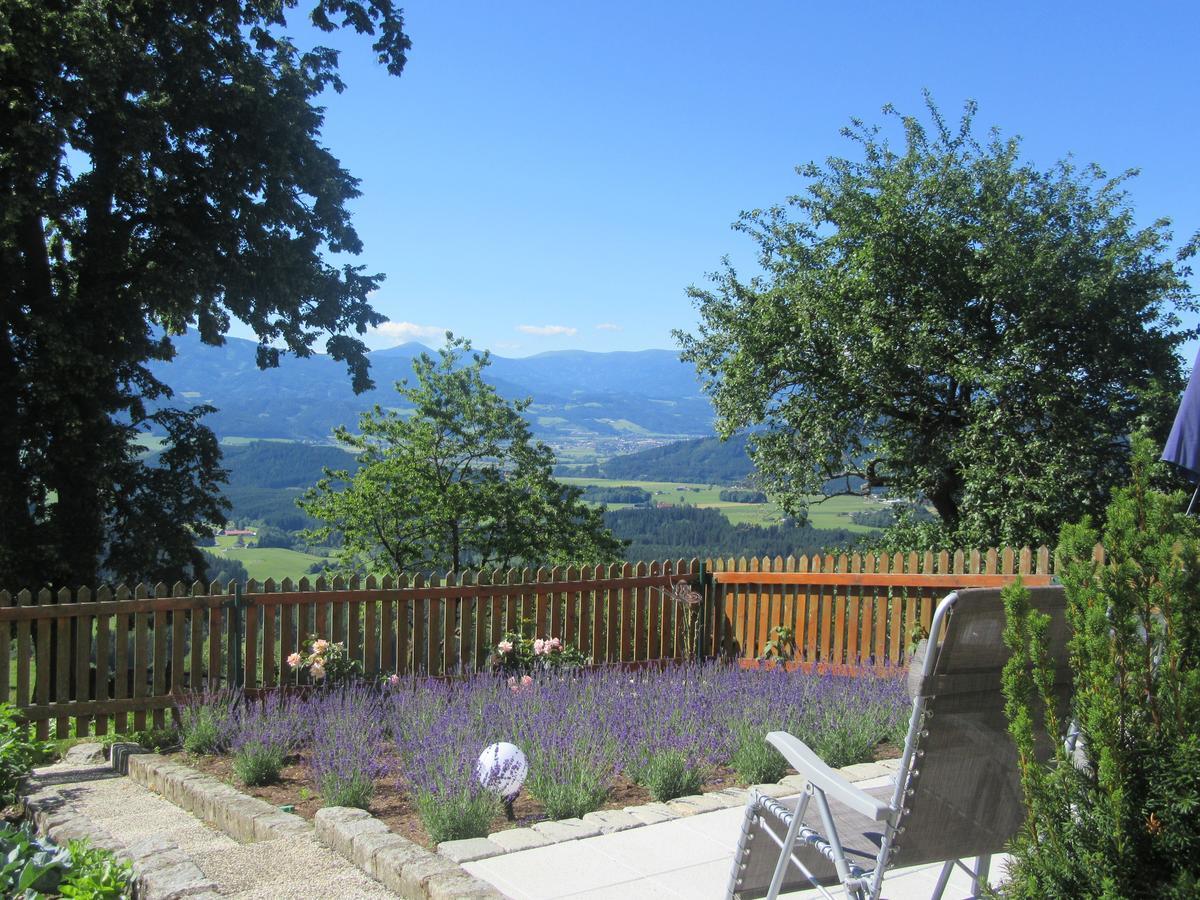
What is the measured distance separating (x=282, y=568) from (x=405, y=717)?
49.7 m

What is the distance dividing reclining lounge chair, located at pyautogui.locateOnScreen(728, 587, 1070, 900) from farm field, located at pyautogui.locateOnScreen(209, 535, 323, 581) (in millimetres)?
47269

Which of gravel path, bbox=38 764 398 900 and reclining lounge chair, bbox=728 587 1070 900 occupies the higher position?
reclining lounge chair, bbox=728 587 1070 900

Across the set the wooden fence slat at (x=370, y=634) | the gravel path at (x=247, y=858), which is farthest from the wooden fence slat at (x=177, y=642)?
the gravel path at (x=247, y=858)

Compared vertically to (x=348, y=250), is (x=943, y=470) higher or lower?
lower

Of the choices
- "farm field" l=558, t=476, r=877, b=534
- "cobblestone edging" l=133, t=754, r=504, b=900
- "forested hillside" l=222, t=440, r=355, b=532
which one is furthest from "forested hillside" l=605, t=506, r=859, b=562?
"forested hillside" l=222, t=440, r=355, b=532

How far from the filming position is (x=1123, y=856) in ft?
6.55

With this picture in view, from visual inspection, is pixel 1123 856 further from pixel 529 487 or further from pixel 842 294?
pixel 529 487

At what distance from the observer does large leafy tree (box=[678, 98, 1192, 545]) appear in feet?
45.6

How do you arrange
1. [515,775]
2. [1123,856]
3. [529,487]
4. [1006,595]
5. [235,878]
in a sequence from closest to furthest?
1. [1123,856]
2. [1006,595]
3. [235,878]
4. [515,775]
5. [529,487]

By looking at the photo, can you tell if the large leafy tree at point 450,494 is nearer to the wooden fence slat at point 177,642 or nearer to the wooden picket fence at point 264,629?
the wooden picket fence at point 264,629

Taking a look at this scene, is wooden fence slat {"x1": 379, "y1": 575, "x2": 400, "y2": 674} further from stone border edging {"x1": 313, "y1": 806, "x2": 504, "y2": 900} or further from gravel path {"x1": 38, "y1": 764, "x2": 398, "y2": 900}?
stone border edging {"x1": 313, "y1": 806, "x2": 504, "y2": 900}

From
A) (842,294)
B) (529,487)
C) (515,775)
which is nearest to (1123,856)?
(515,775)

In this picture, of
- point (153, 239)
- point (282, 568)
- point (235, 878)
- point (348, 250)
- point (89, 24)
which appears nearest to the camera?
point (235, 878)

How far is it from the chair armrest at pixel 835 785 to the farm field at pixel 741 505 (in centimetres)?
1465
